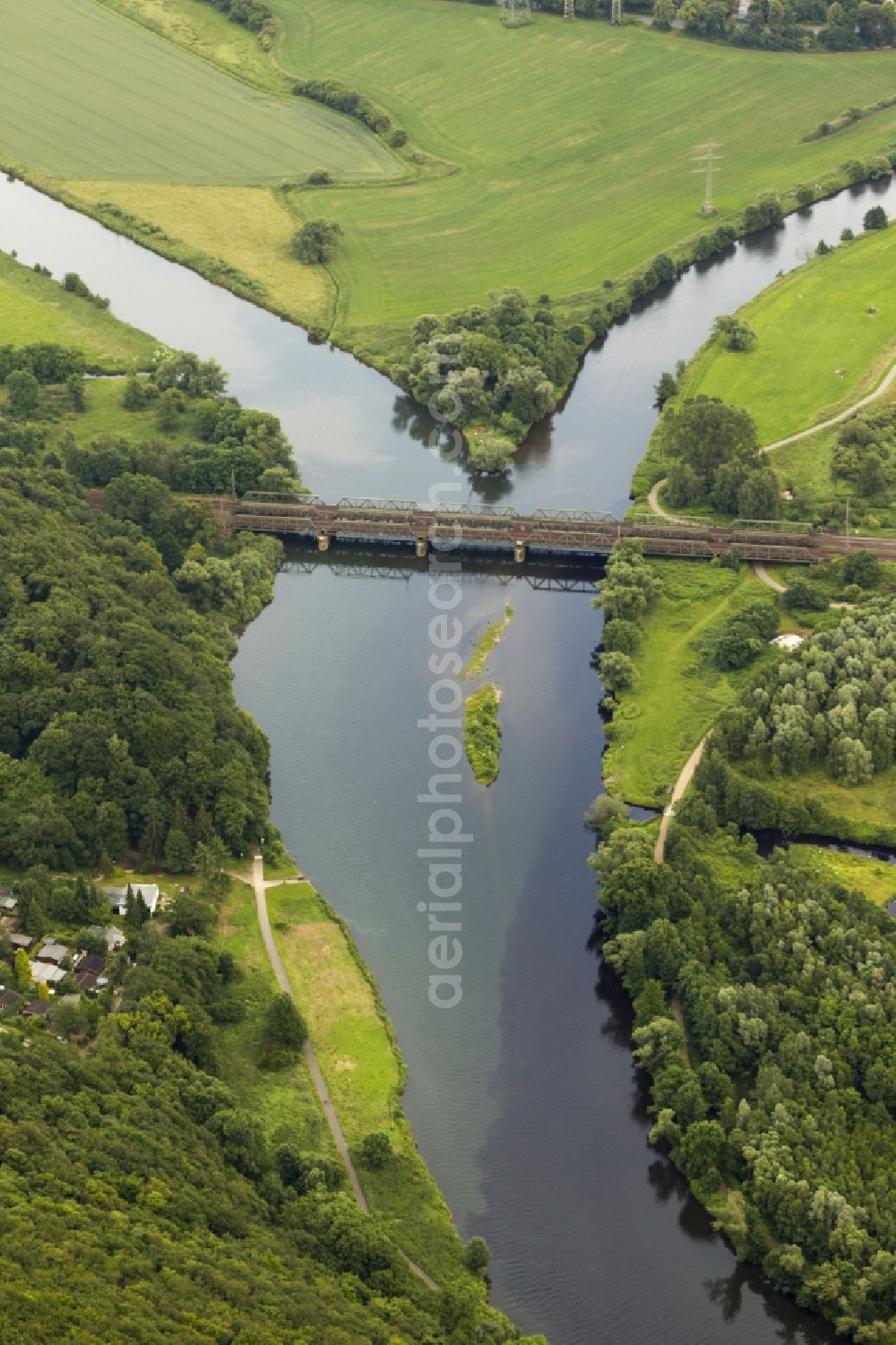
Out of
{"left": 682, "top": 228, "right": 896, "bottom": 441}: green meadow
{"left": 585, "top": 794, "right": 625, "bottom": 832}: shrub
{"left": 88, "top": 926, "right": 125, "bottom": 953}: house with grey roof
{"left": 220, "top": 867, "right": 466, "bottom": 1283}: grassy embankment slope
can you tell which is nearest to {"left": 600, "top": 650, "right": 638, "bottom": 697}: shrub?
Answer: {"left": 585, "top": 794, "right": 625, "bottom": 832}: shrub

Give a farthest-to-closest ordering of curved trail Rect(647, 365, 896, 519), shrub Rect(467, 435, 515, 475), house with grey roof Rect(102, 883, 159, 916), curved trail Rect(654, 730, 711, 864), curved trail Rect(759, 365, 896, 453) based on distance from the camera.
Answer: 1. curved trail Rect(759, 365, 896, 453)
2. shrub Rect(467, 435, 515, 475)
3. curved trail Rect(647, 365, 896, 519)
4. curved trail Rect(654, 730, 711, 864)
5. house with grey roof Rect(102, 883, 159, 916)

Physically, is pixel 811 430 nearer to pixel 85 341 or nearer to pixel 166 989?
pixel 85 341

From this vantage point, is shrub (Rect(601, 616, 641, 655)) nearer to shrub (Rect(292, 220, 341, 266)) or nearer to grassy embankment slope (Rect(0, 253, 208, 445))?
grassy embankment slope (Rect(0, 253, 208, 445))

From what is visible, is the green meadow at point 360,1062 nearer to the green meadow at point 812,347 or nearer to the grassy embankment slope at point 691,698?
the grassy embankment slope at point 691,698

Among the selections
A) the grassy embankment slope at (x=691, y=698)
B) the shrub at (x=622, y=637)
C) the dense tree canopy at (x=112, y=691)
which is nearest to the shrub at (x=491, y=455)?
the grassy embankment slope at (x=691, y=698)

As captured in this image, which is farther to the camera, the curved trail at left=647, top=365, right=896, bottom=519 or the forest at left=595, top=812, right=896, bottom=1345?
the curved trail at left=647, top=365, right=896, bottom=519

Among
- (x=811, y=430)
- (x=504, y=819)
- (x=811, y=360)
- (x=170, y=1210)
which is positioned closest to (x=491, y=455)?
(x=811, y=430)
